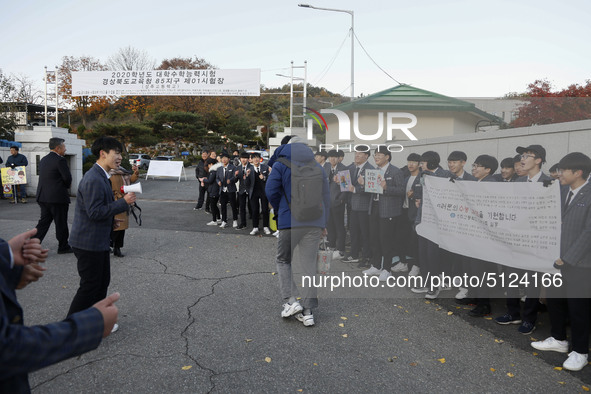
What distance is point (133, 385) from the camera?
3.26 metres

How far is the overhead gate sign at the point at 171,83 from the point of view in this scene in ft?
52.6

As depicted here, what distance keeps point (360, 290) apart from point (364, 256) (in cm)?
138

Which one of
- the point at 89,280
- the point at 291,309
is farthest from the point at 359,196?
the point at 89,280

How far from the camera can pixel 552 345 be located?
3965 millimetres

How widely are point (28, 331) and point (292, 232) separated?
324cm

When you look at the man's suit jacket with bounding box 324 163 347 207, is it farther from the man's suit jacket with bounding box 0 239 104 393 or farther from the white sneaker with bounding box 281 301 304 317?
the man's suit jacket with bounding box 0 239 104 393

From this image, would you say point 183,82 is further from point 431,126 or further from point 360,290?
point 360,290

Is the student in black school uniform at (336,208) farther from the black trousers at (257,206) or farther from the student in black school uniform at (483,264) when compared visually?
the student in black school uniform at (483,264)

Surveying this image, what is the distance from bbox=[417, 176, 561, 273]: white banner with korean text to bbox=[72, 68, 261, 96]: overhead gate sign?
39.1 ft

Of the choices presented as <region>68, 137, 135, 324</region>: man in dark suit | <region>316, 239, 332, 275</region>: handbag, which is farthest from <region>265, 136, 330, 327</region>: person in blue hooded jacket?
<region>68, 137, 135, 324</region>: man in dark suit

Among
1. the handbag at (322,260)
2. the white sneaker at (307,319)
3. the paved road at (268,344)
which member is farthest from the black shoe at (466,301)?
the white sneaker at (307,319)

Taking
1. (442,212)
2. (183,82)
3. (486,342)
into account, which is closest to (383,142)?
(442,212)

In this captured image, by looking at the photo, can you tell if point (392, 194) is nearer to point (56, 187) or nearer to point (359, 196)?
point (359, 196)

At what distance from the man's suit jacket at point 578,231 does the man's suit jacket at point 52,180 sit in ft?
25.1
